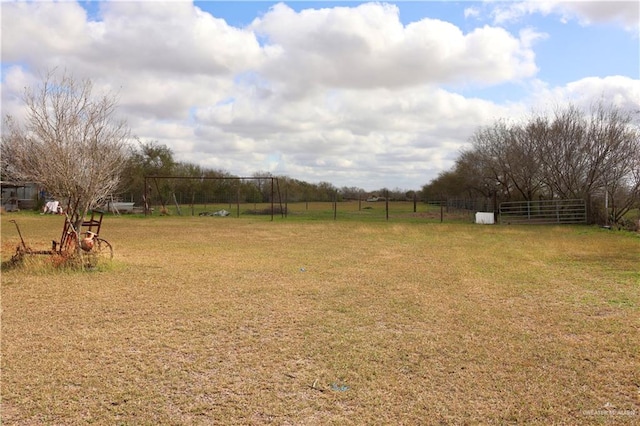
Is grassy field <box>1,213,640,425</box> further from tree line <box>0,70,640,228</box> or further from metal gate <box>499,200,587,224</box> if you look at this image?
metal gate <box>499,200,587,224</box>

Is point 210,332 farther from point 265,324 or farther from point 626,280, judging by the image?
point 626,280

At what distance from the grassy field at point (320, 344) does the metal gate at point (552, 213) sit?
51.7ft

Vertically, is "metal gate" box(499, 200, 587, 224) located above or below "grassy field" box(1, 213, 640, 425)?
above

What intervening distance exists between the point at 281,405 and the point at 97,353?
2.15 m

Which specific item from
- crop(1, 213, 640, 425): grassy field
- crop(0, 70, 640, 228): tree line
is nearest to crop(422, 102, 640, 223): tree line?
crop(0, 70, 640, 228): tree line

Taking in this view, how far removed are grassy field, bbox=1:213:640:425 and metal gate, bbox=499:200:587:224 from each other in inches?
620

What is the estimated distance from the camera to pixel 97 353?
442 centimetres

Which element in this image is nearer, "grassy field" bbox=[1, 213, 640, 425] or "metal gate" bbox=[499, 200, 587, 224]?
"grassy field" bbox=[1, 213, 640, 425]

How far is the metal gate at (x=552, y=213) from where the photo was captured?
77.2 feet

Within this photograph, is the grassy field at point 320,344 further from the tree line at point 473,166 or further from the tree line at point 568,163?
the tree line at point 568,163

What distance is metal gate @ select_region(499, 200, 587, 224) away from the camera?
2352cm

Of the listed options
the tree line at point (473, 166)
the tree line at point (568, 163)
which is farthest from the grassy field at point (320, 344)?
the tree line at point (568, 163)

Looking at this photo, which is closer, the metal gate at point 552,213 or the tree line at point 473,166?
the tree line at point 473,166

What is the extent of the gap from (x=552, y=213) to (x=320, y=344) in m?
23.1
